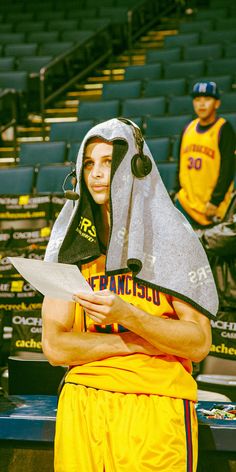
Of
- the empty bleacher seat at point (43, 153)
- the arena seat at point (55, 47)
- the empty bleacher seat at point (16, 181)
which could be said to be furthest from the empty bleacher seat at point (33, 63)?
the empty bleacher seat at point (16, 181)

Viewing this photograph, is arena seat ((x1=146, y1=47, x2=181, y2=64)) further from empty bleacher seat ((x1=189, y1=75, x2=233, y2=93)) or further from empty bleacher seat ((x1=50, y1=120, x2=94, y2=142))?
empty bleacher seat ((x1=50, y1=120, x2=94, y2=142))

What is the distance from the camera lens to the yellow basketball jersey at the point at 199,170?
507 cm

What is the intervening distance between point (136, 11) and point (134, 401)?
921 centimetres

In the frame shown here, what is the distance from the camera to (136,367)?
5.69ft

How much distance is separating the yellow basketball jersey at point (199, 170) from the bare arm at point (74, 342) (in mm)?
3281

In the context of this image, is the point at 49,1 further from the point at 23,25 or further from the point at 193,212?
the point at 193,212

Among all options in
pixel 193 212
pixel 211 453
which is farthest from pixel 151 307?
pixel 193 212

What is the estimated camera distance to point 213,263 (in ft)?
14.7

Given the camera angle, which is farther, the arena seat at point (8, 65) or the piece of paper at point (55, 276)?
the arena seat at point (8, 65)

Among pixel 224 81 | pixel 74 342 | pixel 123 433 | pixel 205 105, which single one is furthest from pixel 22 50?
pixel 123 433

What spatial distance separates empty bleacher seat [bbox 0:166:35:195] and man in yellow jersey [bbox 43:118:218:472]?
449 centimetres

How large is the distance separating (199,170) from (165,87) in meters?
2.82

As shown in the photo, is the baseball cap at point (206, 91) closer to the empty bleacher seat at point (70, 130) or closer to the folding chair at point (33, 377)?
the empty bleacher seat at point (70, 130)

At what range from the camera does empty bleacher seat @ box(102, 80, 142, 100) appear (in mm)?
7926
